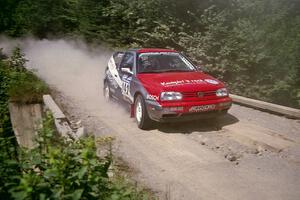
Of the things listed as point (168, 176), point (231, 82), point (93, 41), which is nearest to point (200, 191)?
point (168, 176)

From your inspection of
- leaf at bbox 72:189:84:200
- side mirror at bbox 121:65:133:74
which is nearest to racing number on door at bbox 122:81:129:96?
side mirror at bbox 121:65:133:74

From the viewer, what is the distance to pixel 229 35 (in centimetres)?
1369

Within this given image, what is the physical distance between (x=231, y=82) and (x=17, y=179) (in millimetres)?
11367

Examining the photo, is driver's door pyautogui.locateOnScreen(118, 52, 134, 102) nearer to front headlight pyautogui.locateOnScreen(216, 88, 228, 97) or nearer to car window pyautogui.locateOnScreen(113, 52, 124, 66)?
car window pyautogui.locateOnScreen(113, 52, 124, 66)

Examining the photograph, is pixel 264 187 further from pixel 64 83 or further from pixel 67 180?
pixel 64 83

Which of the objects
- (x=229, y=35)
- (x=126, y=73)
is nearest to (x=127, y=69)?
(x=126, y=73)

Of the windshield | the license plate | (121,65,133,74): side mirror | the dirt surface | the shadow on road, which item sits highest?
the windshield

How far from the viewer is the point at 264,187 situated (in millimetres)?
5520

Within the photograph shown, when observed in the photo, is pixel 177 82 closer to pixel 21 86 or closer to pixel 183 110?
pixel 183 110

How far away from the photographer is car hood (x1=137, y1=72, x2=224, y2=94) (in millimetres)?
8086

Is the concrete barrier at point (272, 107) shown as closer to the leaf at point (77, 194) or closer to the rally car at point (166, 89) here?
the rally car at point (166, 89)

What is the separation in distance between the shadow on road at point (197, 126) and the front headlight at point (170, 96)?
0.87 meters

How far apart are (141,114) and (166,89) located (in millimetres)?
937

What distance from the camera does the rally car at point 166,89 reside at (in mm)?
7977
